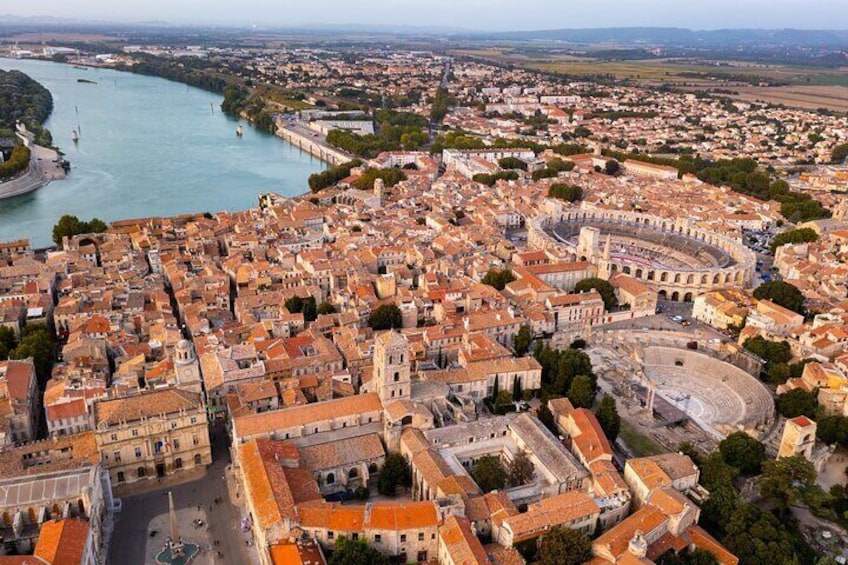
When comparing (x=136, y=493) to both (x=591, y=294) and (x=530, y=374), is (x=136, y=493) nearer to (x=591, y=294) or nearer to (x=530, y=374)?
(x=530, y=374)

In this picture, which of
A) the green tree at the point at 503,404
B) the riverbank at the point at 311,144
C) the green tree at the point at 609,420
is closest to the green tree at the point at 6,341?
the green tree at the point at 503,404

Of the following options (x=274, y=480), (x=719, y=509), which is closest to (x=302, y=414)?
(x=274, y=480)

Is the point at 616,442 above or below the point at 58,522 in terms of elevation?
below

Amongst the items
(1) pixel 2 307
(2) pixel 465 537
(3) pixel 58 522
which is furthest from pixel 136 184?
(2) pixel 465 537

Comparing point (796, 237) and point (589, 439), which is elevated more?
point (796, 237)

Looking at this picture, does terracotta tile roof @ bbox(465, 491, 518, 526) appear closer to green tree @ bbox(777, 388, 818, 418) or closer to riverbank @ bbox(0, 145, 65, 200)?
green tree @ bbox(777, 388, 818, 418)

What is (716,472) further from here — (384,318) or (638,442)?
(384,318)
